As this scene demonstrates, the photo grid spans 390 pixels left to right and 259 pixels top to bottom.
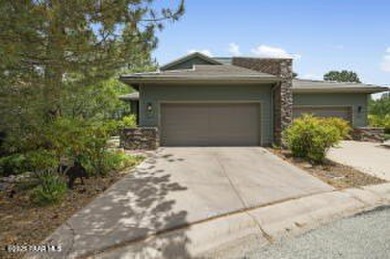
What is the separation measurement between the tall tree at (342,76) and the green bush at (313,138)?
3180 inches

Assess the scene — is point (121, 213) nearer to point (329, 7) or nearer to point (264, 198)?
point (264, 198)

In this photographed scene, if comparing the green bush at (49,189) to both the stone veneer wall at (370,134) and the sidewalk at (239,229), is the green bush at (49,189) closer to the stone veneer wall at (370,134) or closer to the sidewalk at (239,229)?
the sidewalk at (239,229)

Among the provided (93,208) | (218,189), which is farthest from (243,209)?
(93,208)

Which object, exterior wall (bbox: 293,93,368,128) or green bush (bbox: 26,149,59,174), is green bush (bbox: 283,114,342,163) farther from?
exterior wall (bbox: 293,93,368,128)

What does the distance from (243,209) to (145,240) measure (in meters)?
2.03

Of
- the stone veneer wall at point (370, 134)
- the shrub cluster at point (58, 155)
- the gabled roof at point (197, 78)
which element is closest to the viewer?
the shrub cluster at point (58, 155)

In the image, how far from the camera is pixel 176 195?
629 cm

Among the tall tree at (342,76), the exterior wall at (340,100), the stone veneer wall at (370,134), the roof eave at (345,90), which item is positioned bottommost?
the stone veneer wall at (370,134)

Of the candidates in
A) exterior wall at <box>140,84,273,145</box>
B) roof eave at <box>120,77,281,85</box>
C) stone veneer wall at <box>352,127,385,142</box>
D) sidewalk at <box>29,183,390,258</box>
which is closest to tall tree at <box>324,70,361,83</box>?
stone veneer wall at <box>352,127,385,142</box>

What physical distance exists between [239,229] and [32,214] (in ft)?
11.5

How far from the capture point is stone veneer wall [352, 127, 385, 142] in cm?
1698

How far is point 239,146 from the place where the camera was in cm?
1392

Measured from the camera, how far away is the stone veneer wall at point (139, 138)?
13.2 meters

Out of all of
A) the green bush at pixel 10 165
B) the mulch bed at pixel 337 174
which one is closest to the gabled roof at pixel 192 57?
the mulch bed at pixel 337 174
